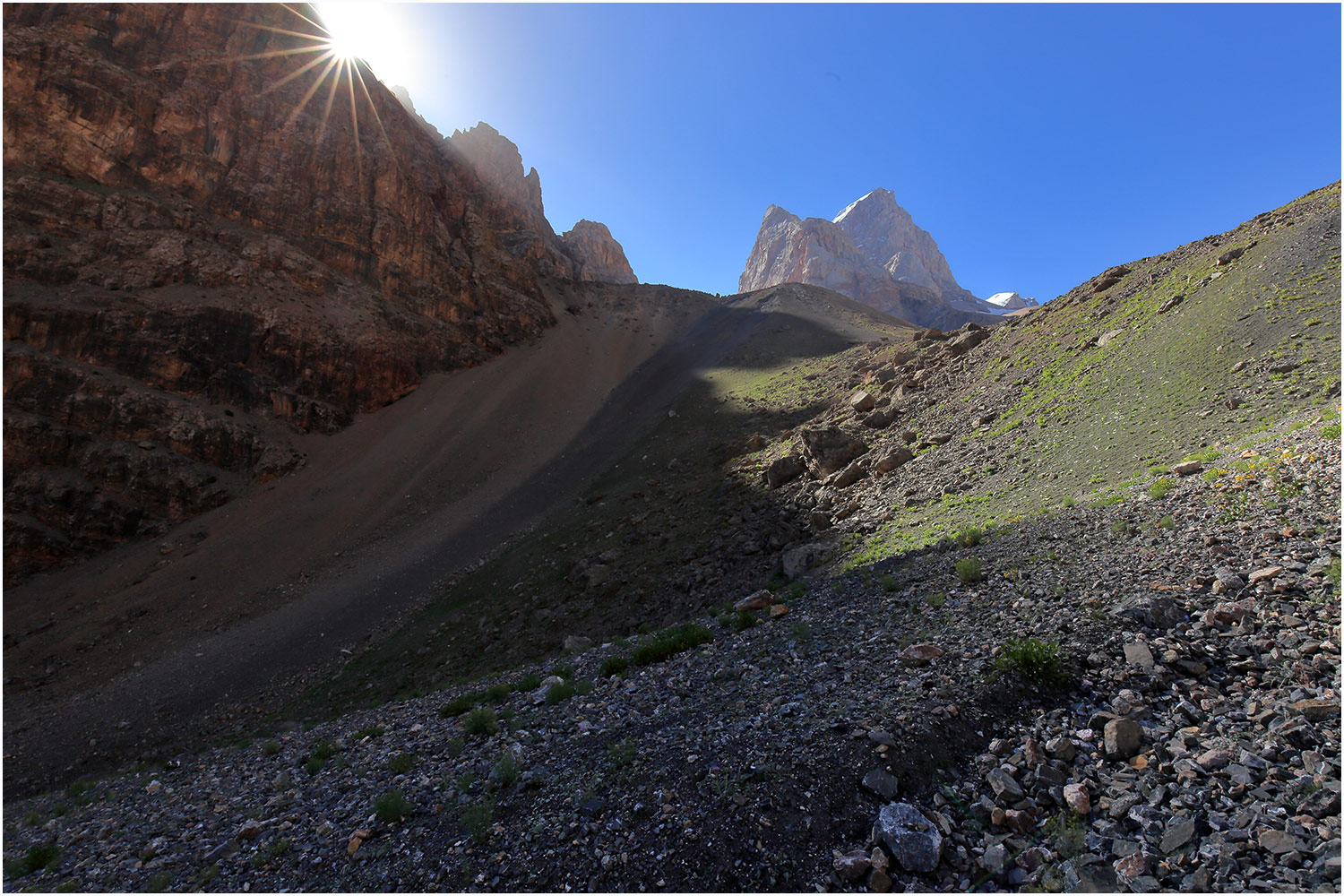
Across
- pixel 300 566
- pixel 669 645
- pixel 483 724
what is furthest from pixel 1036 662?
pixel 300 566

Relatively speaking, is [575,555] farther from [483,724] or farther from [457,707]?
[483,724]

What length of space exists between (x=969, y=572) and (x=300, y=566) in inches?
1437

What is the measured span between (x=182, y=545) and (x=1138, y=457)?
156 ft

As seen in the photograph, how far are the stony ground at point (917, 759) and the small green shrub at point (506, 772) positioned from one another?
4 centimetres

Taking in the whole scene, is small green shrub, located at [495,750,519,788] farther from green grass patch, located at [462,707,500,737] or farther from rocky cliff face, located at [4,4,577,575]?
rocky cliff face, located at [4,4,577,575]

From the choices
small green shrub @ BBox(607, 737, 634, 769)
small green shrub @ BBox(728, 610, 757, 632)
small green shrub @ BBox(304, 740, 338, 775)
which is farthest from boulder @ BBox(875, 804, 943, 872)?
small green shrub @ BBox(304, 740, 338, 775)

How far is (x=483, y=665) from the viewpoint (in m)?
19.1

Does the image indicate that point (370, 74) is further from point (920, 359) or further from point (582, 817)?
point (582, 817)

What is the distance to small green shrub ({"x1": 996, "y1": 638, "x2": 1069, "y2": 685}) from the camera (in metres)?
7.11

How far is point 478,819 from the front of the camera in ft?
21.9

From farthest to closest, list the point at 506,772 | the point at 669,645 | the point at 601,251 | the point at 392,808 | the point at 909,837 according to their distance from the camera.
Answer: the point at 601,251 → the point at 669,645 → the point at 506,772 → the point at 392,808 → the point at 909,837

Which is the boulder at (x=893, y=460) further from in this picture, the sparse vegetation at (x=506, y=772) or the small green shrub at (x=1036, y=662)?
the sparse vegetation at (x=506, y=772)

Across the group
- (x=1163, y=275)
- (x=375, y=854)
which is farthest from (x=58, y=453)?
(x=1163, y=275)

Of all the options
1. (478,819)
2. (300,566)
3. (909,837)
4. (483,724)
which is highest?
(909,837)
